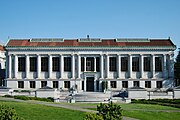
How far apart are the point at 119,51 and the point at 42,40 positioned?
1820 centimetres

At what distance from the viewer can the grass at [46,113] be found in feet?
103

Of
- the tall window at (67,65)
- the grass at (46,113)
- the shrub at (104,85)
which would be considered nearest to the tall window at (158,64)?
the shrub at (104,85)

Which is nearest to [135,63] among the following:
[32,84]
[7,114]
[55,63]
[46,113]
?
[55,63]

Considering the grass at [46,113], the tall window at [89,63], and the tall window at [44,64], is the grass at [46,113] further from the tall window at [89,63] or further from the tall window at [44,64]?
the tall window at [44,64]

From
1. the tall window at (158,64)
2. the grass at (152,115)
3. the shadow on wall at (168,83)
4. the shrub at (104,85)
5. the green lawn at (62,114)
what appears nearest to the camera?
the green lawn at (62,114)

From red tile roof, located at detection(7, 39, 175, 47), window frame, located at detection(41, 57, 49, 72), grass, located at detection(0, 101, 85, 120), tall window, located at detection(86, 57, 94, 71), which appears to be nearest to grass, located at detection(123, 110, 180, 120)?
grass, located at detection(0, 101, 85, 120)

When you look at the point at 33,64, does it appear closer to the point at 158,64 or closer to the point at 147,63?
the point at 147,63

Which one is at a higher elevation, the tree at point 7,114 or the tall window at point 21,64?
the tall window at point 21,64

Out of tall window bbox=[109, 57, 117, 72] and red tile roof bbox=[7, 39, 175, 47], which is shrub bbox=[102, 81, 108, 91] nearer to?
tall window bbox=[109, 57, 117, 72]

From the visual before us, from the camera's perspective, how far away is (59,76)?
249 feet

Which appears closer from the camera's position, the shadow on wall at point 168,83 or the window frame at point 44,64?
the shadow on wall at point 168,83

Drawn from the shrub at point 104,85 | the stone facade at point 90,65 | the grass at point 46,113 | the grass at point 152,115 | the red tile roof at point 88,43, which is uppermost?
the red tile roof at point 88,43

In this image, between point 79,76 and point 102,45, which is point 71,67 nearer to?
point 79,76

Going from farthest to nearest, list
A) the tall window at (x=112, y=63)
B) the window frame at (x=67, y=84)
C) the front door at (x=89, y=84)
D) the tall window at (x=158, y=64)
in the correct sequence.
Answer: the tall window at (x=112, y=63) → the front door at (x=89, y=84) → the tall window at (x=158, y=64) → the window frame at (x=67, y=84)
